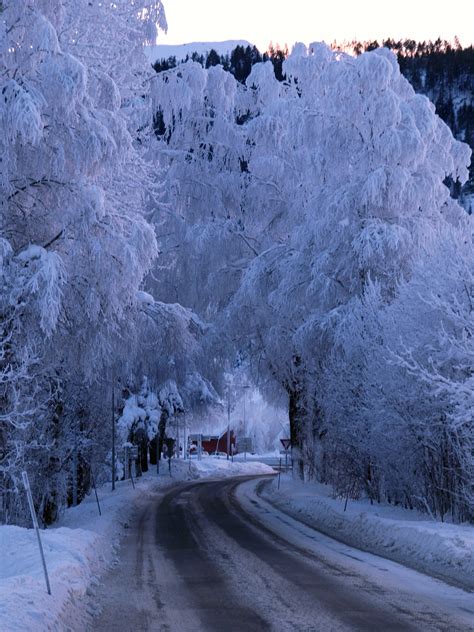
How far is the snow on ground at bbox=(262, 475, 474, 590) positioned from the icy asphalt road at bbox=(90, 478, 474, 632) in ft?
1.73

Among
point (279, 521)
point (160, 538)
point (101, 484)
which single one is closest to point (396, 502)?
point (279, 521)

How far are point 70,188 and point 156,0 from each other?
793 centimetres

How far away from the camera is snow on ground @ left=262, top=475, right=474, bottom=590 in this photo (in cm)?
1361

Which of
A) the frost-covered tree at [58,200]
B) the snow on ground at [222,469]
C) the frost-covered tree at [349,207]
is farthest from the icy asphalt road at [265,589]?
the snow on ground at [222,469]

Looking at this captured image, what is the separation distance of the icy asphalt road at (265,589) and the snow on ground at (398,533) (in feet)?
1.73

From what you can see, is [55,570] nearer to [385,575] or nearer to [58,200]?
[385,575]

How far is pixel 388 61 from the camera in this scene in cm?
2548

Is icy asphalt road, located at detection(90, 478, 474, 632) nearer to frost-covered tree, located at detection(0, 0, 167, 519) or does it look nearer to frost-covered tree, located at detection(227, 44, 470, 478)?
frost-covered tree, located at detection(0, 0, 167, 519)

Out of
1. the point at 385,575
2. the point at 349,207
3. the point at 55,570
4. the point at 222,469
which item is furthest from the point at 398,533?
the point at 222,469

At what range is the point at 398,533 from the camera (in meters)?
16.8

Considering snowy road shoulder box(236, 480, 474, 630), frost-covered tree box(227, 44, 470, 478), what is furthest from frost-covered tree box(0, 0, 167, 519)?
frost-covered tree box(227, 44, 470, 478)

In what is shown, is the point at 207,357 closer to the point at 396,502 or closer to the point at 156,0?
the point at 396,502

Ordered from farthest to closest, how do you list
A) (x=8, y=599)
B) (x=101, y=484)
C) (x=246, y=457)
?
1. (x=246, y=457)
2. (x=101, y=484)
3. (x=8, y=599)

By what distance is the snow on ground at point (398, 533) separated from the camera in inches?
536
